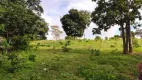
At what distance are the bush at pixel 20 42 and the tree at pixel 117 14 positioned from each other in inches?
291

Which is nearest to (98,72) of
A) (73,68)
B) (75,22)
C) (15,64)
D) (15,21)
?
(73,68)

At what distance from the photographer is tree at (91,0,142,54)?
90.4ft

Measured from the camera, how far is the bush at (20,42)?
24775 mm

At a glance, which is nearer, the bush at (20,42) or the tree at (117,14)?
the bush at (20,42)

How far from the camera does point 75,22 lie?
56.6 meters

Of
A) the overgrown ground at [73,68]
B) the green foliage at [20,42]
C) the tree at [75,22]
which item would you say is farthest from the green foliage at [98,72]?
the tree at [75,22]

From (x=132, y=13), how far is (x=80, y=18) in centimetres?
2945

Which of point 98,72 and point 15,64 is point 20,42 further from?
point 98,72

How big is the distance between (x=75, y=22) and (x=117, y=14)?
29.4 meters

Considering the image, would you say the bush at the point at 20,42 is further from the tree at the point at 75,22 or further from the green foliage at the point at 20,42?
the tree at the point at 75,22

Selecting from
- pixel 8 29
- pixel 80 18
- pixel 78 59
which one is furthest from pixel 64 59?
pixel 80 18

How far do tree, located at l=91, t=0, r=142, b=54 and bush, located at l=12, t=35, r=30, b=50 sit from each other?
7.40 m

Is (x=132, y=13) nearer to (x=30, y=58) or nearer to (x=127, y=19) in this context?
(x=127, y=19)

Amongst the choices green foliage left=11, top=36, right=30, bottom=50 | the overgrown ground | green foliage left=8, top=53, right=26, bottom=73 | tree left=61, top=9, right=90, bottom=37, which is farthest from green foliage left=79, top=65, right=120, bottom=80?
tree left=61, top=9, right=90, bottom=37
